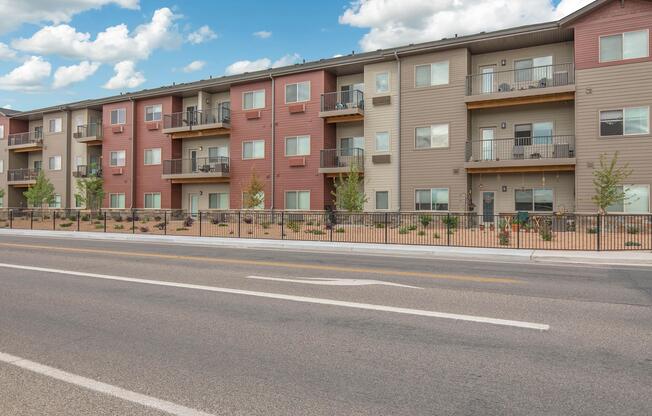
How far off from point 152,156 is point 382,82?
2060 centimetres

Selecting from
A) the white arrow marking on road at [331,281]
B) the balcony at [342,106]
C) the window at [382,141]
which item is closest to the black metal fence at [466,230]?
the window at [382,141]

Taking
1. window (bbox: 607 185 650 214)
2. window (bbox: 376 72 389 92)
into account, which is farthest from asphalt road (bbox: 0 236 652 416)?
window (bbox: 376 72 389 92)

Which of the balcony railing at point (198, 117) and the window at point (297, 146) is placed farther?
the balcony railing at point (198, 117)

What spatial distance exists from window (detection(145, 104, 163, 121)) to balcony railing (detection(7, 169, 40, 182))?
50.7 ft

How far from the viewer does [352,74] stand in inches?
1312

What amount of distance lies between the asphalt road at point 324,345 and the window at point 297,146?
23.4 metres

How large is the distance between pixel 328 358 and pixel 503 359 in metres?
1.80

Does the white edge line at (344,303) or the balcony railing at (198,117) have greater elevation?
the balcony railing at (198,117)

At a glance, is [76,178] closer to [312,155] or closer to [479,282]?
[312,155]

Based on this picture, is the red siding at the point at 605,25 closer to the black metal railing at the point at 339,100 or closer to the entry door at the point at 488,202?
the entry door at the point at 488,202

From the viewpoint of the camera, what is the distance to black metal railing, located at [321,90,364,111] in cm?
3183

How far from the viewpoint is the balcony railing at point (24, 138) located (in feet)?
154

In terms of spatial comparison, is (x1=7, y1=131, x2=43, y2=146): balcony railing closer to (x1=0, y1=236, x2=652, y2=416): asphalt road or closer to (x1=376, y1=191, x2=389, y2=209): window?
(x1=376, y1=191, x2=389, y2=209): window

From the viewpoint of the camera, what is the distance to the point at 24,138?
157 ft
